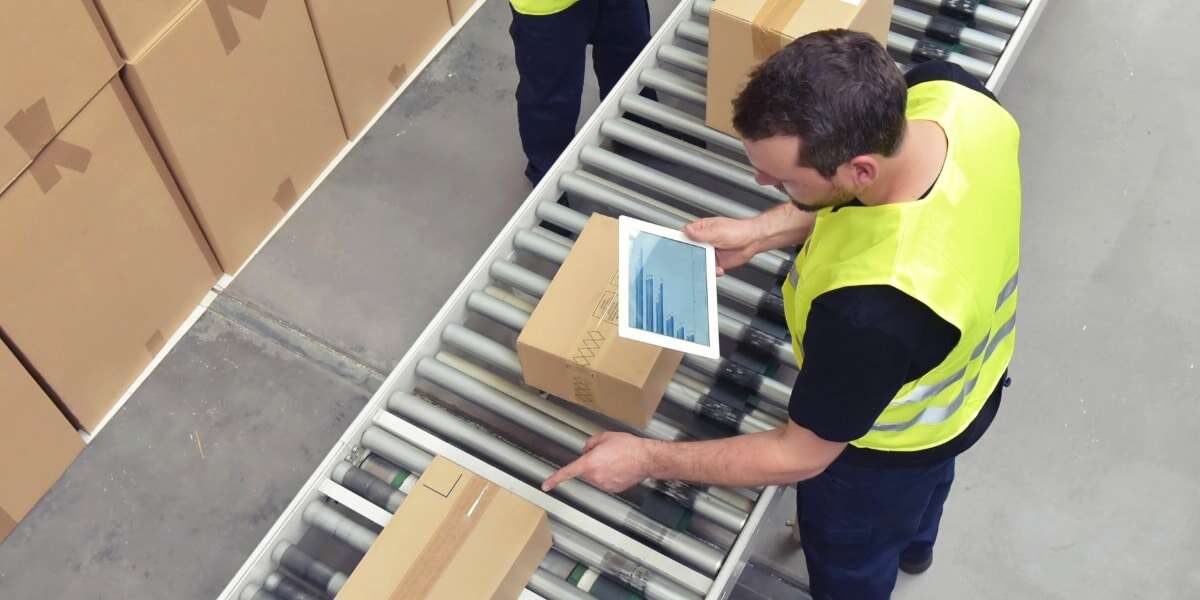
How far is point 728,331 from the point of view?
274cm

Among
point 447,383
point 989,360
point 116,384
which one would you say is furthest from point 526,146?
point 989,360

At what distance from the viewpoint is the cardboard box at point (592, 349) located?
244 cm

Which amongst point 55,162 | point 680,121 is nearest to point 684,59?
point 680,121

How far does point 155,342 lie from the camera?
3422 mm

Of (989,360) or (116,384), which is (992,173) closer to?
(989,360)

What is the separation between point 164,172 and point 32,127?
0.50 meters

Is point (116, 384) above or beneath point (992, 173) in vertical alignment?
beneath

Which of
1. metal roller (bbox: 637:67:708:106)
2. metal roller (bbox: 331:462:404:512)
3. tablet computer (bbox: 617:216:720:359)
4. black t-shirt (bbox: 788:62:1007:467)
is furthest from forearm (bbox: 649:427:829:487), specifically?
metal roller (bbox: 637:67:708:106)

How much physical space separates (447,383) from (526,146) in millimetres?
1113

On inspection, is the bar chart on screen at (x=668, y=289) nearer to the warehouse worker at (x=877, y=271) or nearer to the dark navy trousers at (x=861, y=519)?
the warehouse worker at (x=877, y=271)

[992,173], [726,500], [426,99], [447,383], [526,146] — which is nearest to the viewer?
[992,173]

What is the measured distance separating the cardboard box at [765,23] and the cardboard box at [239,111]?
4.37ft

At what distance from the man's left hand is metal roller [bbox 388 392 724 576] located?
0.76 feet

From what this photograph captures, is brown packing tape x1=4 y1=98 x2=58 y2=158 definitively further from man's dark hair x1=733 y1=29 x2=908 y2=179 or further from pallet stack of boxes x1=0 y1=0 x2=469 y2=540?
man's dark hair x1=733 y1=29 x2=908 y2=179
